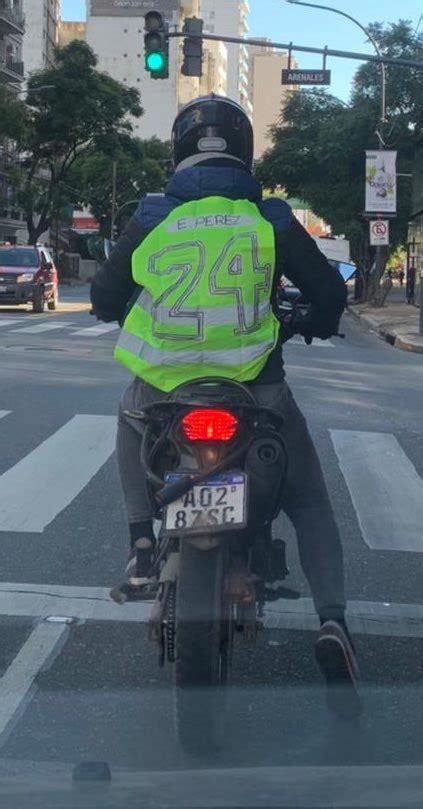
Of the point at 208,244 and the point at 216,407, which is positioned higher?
the point at 208,244

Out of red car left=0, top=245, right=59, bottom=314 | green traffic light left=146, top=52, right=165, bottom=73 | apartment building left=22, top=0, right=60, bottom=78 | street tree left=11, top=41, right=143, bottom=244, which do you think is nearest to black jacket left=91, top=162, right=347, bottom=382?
green traffic light left=146, top=52, right=165, bottom=73

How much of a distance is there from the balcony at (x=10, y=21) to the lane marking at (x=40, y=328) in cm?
4149

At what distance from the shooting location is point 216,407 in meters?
3.83

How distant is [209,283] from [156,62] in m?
17.8

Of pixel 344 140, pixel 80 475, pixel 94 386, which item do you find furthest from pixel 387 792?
pixel 344 140

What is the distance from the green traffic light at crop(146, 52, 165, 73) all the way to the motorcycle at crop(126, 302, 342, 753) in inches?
701

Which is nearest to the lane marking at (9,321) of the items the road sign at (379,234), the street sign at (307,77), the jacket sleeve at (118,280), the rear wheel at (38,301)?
the rear wheel at (38,301)

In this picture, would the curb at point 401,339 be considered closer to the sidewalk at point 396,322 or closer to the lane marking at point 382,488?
the sidewalk at point 396,322

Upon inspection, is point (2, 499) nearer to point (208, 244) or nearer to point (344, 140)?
point (208, 244)

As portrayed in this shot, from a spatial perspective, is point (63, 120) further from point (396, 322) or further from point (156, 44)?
point (156, 44)

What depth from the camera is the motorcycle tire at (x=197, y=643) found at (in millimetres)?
3770

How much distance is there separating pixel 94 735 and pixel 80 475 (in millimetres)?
4170

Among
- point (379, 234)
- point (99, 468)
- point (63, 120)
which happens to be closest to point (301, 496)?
point (99, 468)

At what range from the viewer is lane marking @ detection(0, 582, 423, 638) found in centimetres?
522
